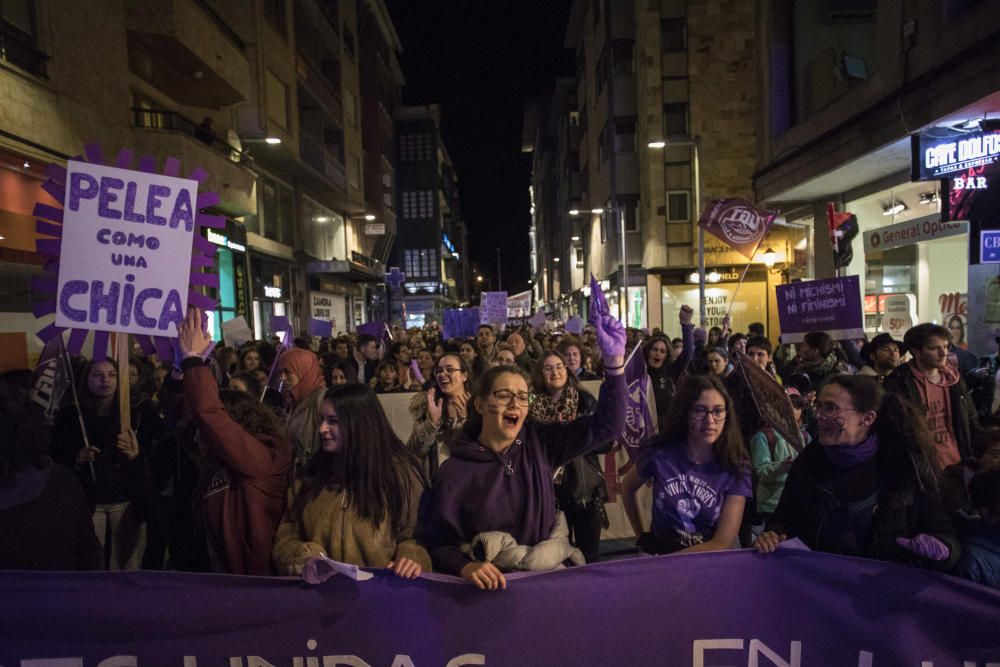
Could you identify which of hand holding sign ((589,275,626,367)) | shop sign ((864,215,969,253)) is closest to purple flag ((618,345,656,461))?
hand holding sign ((589,275,626,367))

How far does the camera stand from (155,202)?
13.7 ft

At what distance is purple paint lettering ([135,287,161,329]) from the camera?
405cm

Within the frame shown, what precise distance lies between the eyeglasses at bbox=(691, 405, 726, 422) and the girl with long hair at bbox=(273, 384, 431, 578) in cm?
140

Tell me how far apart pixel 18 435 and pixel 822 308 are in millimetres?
6536

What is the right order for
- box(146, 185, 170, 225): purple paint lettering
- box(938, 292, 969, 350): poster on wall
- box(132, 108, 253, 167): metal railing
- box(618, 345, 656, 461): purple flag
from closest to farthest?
1. box(146, 185, 170, 225): purple paint lettering
2. box(618, 345, 656, 461): purple flag
3. box(938, 292, 969, 350): poster on wall
4. box(132, 108, 253, 167): metal railing

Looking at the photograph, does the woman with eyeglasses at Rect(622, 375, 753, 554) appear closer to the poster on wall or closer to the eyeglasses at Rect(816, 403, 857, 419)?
the eyeglasses at Rect(816, 403, 857, 419)

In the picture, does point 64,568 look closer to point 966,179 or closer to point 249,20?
point 966,179

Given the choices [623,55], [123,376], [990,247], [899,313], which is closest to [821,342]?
[990,247]

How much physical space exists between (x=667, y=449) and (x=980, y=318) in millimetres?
9782

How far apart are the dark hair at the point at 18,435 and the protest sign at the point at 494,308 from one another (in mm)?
14759

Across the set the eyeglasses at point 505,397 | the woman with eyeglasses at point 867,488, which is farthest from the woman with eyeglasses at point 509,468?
the woman with eyeglasses at point 867,488

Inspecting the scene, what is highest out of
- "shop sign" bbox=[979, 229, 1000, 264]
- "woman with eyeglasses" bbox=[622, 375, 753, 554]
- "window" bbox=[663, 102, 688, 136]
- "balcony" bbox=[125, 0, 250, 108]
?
"window" bbox=[663, 102, 688, 136]

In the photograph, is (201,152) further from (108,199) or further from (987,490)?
(987,490)

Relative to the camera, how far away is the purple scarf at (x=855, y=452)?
291 centimetres
